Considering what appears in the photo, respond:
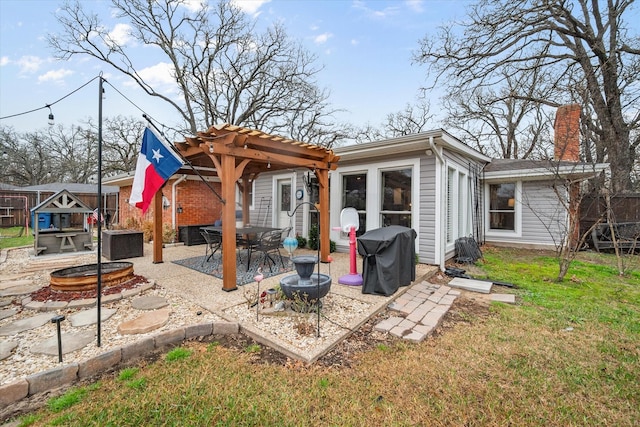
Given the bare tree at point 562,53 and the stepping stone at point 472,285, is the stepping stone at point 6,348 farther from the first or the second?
the bare tree at point 562,53

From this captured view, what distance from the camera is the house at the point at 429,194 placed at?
586 cm

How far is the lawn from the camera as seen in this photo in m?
1.83

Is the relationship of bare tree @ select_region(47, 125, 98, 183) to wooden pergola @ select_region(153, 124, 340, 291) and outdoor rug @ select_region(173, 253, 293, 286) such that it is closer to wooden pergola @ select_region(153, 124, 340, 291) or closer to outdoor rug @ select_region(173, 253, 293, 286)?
outdoor rug @ select_region(173, 253, 293, 286)

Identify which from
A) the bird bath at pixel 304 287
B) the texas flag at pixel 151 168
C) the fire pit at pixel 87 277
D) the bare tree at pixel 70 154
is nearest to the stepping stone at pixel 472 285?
the bird bath at pixel 304 287

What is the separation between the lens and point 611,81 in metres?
9.90

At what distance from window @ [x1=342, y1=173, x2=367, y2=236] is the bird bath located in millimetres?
3823

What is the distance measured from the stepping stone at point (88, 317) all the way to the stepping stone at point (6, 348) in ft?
1.54

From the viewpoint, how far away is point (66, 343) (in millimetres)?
2637

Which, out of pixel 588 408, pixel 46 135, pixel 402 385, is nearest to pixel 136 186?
pixel 402 385

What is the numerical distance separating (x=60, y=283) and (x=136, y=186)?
70.1 inches

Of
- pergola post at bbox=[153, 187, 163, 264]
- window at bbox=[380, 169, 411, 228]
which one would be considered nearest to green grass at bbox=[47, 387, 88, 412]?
pergola post at bbox=[153, 187, 163, 264]

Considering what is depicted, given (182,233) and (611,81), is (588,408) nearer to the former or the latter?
(182,233)

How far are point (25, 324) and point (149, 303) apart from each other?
1.19m

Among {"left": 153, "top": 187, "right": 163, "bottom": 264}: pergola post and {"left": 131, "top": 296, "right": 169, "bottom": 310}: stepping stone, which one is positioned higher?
{"left": 153, "top": 187, "right": 163, "bottom": 264}: pergola post
